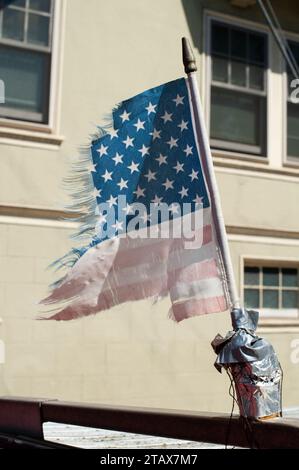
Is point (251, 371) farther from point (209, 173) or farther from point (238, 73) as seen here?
point (238, 73)

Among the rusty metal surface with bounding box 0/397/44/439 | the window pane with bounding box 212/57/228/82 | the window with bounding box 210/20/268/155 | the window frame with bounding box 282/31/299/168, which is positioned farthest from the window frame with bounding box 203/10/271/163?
the rusty metal surface with bounding box 0/397/44/439

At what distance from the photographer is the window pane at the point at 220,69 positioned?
8539 mm

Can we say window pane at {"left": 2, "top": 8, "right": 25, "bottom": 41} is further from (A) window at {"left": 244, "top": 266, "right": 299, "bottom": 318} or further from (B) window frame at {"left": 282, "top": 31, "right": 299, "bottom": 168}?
(A) window at {"left": 244, "top": 266, "right": 299, "bottom": 318}

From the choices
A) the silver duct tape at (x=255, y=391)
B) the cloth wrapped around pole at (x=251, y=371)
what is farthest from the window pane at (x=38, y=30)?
the silver duct tape at (x=255, y=391)

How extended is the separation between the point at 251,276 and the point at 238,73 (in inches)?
113

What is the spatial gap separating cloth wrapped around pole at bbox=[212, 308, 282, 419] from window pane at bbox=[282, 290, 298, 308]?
5.31 meters

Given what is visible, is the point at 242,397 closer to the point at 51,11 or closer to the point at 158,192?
the point at 158,192

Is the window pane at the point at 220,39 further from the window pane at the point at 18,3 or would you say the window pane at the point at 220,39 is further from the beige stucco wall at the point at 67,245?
the window pane at the point at 18,3

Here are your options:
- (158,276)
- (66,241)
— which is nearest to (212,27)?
(66,241)

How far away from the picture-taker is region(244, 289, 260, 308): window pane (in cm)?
832

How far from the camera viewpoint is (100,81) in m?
7.70

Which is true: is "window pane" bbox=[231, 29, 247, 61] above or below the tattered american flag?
above

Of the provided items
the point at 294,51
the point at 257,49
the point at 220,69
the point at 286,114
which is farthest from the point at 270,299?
the point at 294,51

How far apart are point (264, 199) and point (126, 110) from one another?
4780mm
